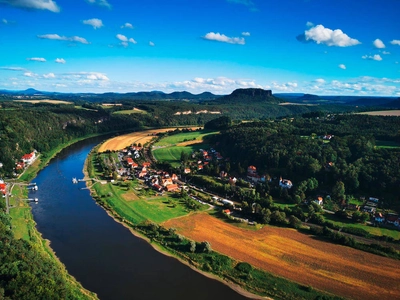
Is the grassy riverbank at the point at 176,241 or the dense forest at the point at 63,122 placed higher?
the dense forest at the point at 63,122

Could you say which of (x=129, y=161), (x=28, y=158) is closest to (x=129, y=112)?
(x=129, y=161)

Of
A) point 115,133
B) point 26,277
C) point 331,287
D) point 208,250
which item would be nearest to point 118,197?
point 208,250

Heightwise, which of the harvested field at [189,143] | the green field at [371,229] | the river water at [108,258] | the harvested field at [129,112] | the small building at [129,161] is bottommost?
the river water at [108,258]

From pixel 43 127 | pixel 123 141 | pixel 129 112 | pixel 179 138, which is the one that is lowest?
pixel 123 141

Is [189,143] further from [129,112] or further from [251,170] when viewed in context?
[129,112]

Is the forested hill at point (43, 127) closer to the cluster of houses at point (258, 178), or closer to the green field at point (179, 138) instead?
the green field at point (179, 138)

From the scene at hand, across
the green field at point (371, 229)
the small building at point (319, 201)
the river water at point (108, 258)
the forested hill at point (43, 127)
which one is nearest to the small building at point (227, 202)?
the small building at point (319, 201)

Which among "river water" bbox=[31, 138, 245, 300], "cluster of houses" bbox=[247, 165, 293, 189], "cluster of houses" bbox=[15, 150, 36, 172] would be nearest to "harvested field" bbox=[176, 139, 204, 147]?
"cluster of houses" bbox=[247, 165, 293, 189]
